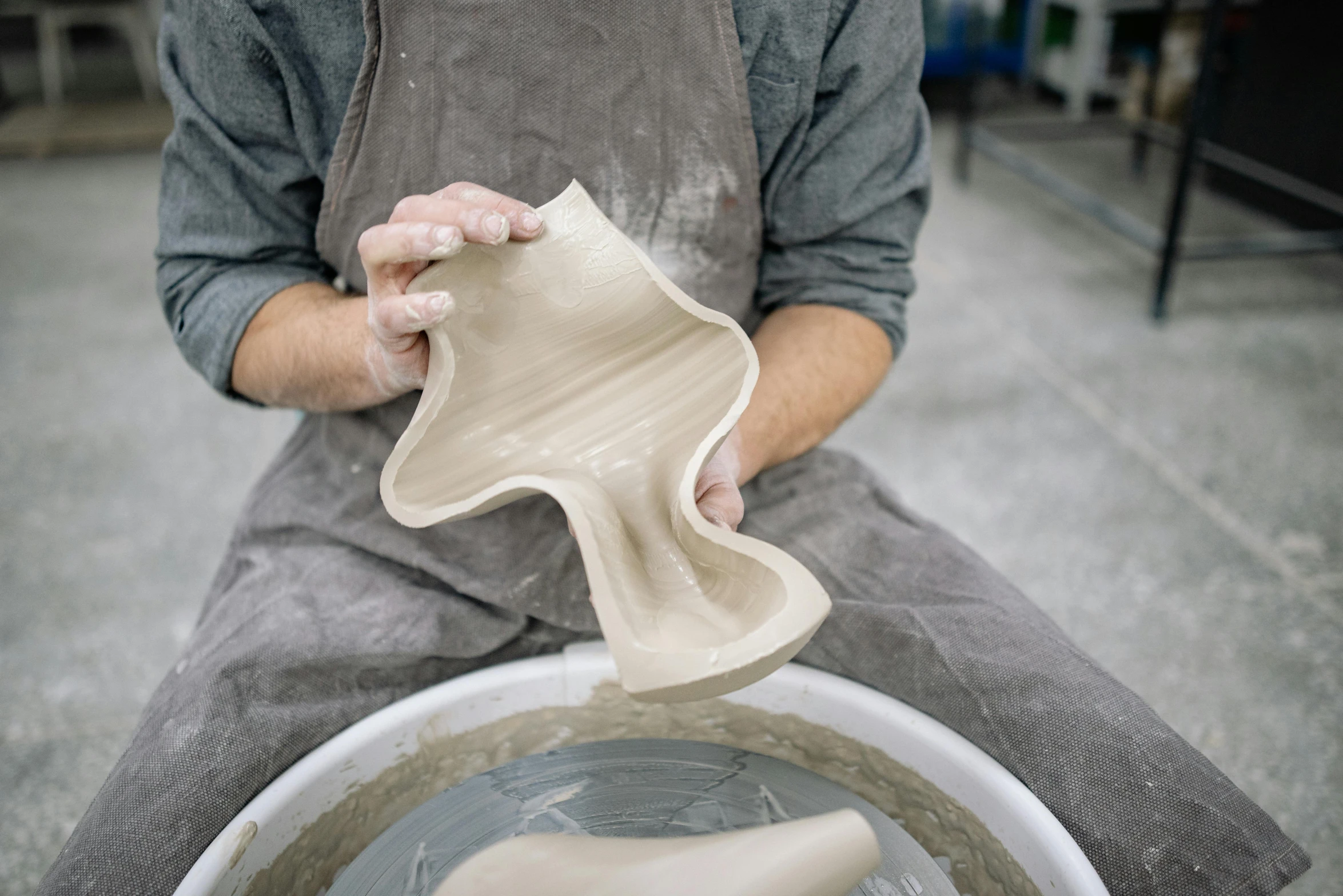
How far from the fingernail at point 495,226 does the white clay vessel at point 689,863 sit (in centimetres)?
32

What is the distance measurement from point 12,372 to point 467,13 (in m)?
1.71

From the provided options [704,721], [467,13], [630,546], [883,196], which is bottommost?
[704,721]

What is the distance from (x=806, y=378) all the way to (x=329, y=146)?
40cm

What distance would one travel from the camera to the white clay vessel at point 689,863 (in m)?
0.48

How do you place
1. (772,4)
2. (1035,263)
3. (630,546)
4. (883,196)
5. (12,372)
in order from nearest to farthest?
(630,546) < (772,4) < (883,196) < (12,372) < (1035,263)

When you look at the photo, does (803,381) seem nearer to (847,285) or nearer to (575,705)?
(847,285)

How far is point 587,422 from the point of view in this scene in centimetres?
62

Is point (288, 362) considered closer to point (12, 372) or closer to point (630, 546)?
point (630, 546)

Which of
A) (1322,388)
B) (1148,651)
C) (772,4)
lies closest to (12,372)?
(772,4)

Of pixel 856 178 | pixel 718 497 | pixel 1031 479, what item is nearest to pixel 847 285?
pixel 856 178

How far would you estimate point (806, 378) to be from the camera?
77 cm

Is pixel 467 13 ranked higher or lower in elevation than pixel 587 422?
higher

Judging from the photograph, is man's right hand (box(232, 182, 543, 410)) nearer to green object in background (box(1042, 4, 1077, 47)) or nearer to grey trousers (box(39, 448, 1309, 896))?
grey trousers (box(39, 448, 1309, 896))

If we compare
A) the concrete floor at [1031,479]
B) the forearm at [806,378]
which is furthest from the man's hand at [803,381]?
the concrete floor at [1031,479]
